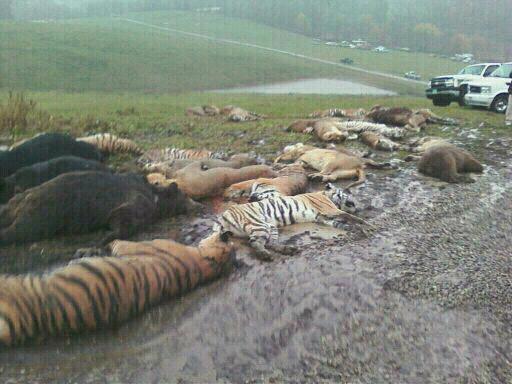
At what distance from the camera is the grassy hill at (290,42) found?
5822 centimetres

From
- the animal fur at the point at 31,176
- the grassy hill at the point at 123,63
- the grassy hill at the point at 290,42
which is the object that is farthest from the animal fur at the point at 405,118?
the grassy hill at the point at 290,42

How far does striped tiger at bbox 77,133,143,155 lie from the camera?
28.3ft

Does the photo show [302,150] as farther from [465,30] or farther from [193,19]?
[465,30]

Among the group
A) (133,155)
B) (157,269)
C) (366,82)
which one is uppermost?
(157,269)

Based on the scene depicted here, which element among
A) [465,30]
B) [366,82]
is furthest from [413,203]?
[465,30]

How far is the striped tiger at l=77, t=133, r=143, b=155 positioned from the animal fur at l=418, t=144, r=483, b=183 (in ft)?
17.1

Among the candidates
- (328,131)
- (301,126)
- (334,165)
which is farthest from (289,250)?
(301,126)

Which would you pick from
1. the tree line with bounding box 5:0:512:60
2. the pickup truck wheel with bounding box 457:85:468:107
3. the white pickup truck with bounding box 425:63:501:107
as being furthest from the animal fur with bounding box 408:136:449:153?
the tree line with bounding box 5:0:512:60

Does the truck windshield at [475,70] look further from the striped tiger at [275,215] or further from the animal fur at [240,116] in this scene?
the striped tiger at [275,215]

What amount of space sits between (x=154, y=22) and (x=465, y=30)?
5305 centimetres

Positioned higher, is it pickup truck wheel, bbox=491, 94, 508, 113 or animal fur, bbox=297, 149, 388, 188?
animal fur, bbox=297, 149, 388, 188

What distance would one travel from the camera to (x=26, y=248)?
16.0 feet

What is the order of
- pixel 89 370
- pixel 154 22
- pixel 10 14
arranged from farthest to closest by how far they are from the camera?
1. pixel 154 22
2. pixel 10 14
3. pixel 89 370

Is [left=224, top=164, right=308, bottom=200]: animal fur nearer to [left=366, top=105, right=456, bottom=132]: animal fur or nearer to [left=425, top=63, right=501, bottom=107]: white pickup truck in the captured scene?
[left=366, top=105, right=456, bottom=132]: animal fur
